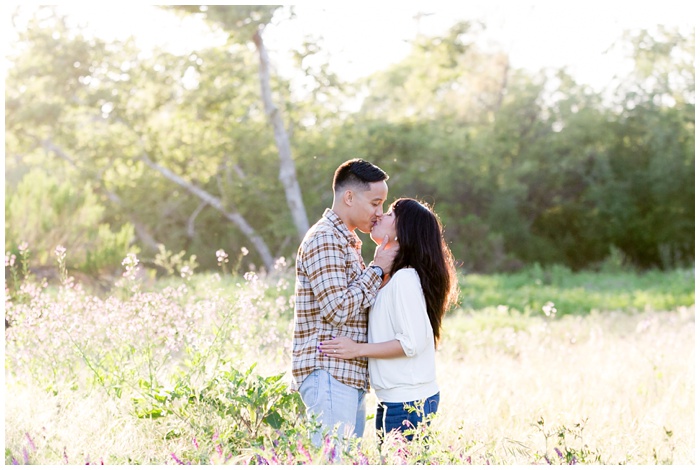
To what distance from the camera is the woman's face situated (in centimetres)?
349

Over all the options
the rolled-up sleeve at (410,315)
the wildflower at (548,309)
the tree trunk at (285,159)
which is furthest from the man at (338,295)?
the tree trunk at (285,159)

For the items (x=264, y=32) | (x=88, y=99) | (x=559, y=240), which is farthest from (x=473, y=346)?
(x=559, y=240)

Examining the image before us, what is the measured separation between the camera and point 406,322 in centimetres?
330

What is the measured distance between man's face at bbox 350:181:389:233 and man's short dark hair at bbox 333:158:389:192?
2 centimetres

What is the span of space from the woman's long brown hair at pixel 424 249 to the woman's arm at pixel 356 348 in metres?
0.30

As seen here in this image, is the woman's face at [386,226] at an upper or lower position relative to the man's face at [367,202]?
lower

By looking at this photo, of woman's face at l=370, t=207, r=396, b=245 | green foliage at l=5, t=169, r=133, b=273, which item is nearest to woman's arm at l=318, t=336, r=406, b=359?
woman's face at l=370, t=207, r=396, b=245

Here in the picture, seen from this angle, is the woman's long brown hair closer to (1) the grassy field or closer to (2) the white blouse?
(2) the white blouse

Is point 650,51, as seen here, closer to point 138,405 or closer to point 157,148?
point 157,148

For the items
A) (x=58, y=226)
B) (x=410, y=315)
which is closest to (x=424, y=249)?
(x=410, y=315)

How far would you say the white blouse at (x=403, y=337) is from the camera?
3307 mm

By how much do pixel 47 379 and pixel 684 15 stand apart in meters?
22.2

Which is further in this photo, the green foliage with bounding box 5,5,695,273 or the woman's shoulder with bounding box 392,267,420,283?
the green foliage with bounding box 5,5,695,273

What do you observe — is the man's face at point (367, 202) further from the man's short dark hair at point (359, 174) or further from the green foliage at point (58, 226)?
the green foliage at point (58, 226)
